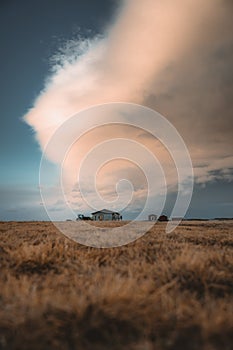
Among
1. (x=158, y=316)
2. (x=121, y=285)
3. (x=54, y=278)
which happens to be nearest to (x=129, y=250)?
(x=54, y=278)

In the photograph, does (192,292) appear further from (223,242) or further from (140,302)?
(223,242)

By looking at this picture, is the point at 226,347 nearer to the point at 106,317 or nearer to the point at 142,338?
the point at 142,338

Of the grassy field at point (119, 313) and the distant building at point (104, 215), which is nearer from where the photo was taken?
the grassy field at point (119, 313)

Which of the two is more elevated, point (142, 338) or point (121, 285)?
point (121, 285)

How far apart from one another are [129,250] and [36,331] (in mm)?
4652

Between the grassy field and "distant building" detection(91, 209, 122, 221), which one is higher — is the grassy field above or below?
below

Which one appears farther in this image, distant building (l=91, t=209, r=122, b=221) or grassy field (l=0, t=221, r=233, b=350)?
distant building (l=91, t=209, r=122, b=221)

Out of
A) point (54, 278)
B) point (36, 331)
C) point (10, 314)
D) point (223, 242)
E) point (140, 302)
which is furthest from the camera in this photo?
point (223, 242)

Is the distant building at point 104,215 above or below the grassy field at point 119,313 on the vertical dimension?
above

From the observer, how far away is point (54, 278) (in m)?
A: 4.50

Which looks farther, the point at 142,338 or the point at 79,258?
the point at 79,258

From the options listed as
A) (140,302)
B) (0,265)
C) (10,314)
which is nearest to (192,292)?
(140,302)

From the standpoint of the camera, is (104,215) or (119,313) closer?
(119,313)

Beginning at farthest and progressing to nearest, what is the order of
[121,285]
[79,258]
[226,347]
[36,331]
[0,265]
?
[79,258] < [0,265] < [121,285] < [36,331] < [226,347]
